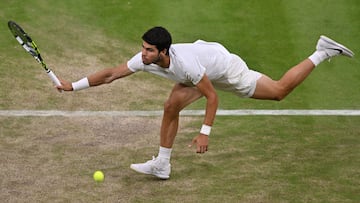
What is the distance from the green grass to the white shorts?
0.93m

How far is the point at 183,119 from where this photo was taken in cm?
1339

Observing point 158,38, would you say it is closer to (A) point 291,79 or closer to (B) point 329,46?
(A) point 291,79

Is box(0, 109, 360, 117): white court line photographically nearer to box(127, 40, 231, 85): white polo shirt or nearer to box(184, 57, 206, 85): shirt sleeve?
box(127, 40, 231, 85): white polo shirt

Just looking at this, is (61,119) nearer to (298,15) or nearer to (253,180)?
(253,180)

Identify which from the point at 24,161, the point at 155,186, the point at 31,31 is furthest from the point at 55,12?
the point at 155,186

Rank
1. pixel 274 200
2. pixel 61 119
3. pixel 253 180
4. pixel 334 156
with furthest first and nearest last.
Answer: pixel 61 119, pixel 334 156, pixel 253 180, pixel 274 200

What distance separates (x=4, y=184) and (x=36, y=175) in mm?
484

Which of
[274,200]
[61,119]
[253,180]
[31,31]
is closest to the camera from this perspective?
[274,200]

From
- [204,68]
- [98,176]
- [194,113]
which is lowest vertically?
[194,113]

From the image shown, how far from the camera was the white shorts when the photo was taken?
36.4 feet

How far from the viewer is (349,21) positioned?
16531 millimetres

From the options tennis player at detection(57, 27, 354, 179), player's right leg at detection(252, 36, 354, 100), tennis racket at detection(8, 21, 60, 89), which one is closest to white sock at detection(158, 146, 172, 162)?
tennis player at detection(57, 27, 354, 179)

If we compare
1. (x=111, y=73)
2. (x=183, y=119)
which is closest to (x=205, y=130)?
(x=111, y=73)

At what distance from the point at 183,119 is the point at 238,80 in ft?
7.82
